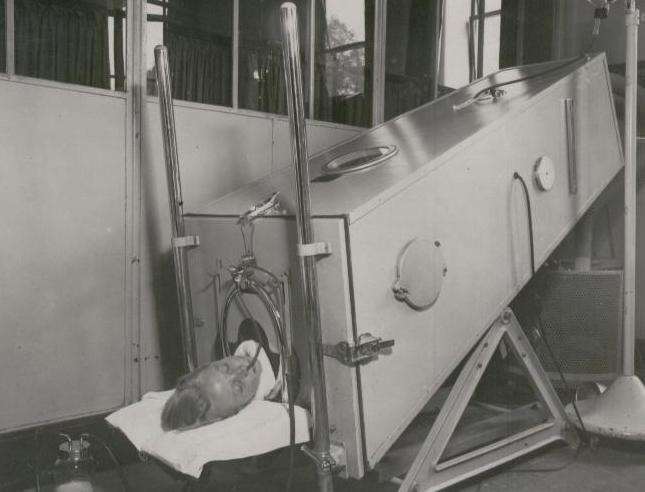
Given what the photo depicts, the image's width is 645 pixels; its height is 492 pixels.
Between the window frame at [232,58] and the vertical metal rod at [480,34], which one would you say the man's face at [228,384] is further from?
the vertical metal rod at [480,34]

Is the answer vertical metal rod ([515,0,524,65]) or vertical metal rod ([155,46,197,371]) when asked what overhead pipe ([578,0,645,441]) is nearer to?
vertical metal rod ([155,46,197,371])

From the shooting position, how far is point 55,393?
2.25m

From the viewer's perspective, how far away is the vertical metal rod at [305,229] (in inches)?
60.3

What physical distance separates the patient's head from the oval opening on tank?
28.5 inches

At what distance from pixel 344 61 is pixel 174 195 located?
62.0 inches

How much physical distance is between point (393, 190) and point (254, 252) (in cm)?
45

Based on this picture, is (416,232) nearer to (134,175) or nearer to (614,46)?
(134,175)

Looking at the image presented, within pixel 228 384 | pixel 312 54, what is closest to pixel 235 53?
pixel 312 54

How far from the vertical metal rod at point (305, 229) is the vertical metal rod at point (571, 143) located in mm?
1205

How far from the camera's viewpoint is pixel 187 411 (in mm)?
1598

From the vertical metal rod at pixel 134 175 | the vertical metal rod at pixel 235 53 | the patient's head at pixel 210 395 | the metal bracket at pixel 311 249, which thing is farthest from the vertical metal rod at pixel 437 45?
the patient's head at pixel 210 395

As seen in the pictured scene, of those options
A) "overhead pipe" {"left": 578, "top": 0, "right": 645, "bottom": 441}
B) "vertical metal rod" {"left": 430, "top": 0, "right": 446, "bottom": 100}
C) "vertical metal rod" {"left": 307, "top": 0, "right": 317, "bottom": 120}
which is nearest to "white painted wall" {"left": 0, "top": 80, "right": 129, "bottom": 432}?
"vertical metal rod" {"left": 307, "top": 0, "right": 317, "bottom": 120}

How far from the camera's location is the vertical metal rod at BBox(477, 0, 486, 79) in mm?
3826

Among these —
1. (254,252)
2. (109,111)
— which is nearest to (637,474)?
(254,252)
